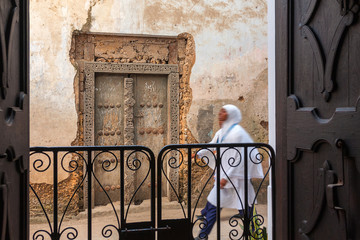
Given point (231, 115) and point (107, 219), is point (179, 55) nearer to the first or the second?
point (231, 115)

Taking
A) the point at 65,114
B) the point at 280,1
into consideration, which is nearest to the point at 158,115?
the point at 65,114

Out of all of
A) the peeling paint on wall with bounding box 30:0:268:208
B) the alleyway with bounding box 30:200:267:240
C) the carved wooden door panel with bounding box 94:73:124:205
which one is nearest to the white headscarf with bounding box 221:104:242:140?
the alleyway with bounding box 30:200:267:240

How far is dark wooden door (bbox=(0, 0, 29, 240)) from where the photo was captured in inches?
53.7

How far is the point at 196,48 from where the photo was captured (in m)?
5.36

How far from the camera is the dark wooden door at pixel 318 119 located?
1413 millimetres

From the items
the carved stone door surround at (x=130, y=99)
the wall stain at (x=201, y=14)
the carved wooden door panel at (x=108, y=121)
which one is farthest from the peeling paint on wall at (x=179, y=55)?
the carved wooden door panel at (x=108, y=121)

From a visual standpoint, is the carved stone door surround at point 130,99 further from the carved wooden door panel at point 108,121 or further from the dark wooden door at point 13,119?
the dark wooden door at point 13,119

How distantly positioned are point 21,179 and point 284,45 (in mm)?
1470

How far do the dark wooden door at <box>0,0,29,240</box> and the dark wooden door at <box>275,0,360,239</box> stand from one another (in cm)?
131

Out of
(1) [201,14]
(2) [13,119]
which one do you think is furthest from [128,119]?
(2) [13,119]

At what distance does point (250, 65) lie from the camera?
5609 mm

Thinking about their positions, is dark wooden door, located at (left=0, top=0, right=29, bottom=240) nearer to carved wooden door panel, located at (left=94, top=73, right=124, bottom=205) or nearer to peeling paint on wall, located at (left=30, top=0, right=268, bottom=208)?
peeling paint on wall, located at (left=30, top=0, right=268, bottom=208)

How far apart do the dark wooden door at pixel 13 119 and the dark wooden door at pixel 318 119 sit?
4.29 feet

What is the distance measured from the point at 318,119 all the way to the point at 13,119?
132 cm
